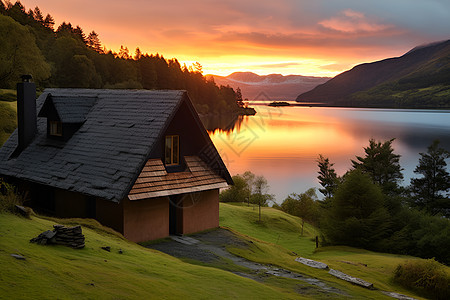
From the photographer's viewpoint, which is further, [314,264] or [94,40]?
[94,40]

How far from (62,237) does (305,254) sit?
2526cm

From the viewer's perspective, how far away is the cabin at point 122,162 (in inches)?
780

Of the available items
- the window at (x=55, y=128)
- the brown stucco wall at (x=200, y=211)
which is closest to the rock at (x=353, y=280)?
the brown stucco wall at (x=200, y=211)

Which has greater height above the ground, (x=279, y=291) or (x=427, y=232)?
(x=279, y=291)

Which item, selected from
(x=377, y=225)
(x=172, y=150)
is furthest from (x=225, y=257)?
(x=377, y=225)

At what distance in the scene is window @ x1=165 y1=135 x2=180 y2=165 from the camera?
21781 millimetres

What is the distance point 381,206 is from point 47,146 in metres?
27.1

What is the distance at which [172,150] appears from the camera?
22.0 metres

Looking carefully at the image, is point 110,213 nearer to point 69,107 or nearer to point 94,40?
point 69,107

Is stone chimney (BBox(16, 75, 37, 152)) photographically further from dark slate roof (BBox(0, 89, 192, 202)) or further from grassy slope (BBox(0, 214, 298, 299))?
grassy slope (BBox(0, 214, 298, 299))

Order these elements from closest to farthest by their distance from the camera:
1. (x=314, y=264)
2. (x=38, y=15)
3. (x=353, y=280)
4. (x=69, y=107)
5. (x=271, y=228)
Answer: (x=353, y=280)
(x=314, y=264)
(x=69, y=107)
(x=271, y=228)
(x=38, y=15)

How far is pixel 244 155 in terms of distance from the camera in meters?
103

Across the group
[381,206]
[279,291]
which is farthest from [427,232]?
[279,291]

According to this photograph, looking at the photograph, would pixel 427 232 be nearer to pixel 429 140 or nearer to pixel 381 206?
pixel 381 206
